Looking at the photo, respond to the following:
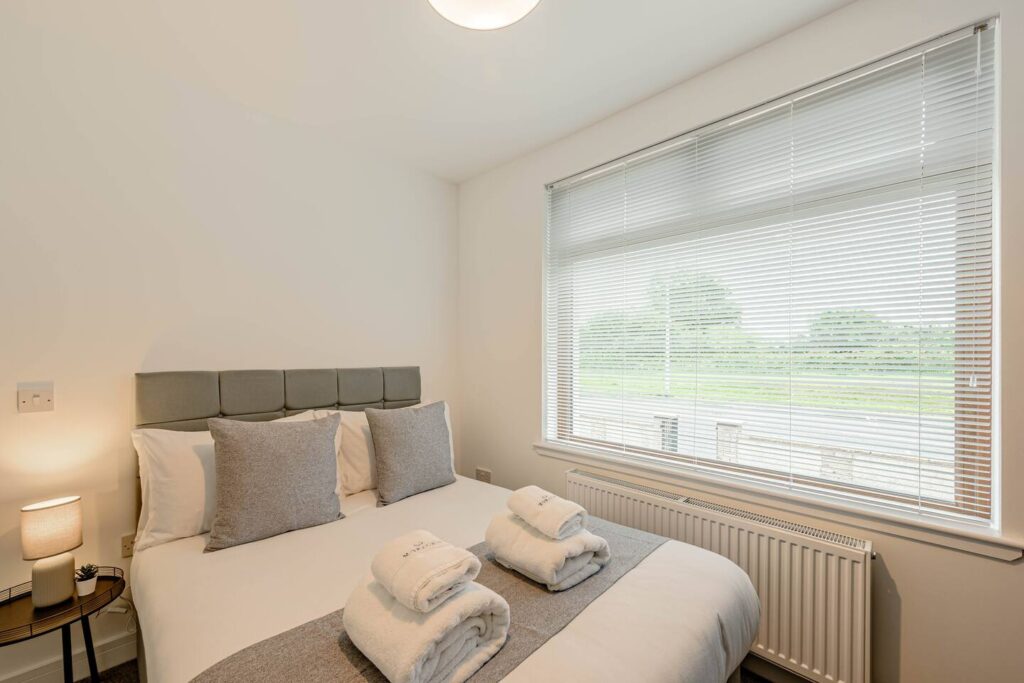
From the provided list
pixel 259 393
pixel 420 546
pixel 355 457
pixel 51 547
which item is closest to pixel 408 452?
pixel 355 457

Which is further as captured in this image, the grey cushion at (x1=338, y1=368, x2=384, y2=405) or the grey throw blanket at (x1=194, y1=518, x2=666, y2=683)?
the grey cushion at (x1=338, y1=368, x2=384, y2=405)

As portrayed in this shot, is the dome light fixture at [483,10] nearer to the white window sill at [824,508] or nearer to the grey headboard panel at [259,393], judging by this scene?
the grey headboard panel at [259,393]

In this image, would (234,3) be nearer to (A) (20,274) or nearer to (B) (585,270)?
(A) (20,274)

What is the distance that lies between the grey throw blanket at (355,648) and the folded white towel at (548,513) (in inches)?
6.3

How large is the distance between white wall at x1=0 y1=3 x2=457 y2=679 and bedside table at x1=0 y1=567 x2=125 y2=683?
0.21 metres

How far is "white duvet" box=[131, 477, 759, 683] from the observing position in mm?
1067

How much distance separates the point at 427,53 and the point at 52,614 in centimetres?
251

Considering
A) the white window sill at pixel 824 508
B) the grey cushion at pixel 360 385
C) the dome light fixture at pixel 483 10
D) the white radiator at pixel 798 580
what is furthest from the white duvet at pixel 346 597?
the dome light fixture at pixel 483 10

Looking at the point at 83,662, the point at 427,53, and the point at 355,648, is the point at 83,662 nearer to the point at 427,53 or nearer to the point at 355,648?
the point at 355,648

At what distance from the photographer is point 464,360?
3309 millimetres

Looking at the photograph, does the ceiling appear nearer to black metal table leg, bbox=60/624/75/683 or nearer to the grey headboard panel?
the grey headboard panel

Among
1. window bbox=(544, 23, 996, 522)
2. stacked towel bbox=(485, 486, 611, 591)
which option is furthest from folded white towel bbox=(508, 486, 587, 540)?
window bbox=(544, 23, 996, 522)

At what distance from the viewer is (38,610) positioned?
152 cm

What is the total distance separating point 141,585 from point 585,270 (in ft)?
7.87
